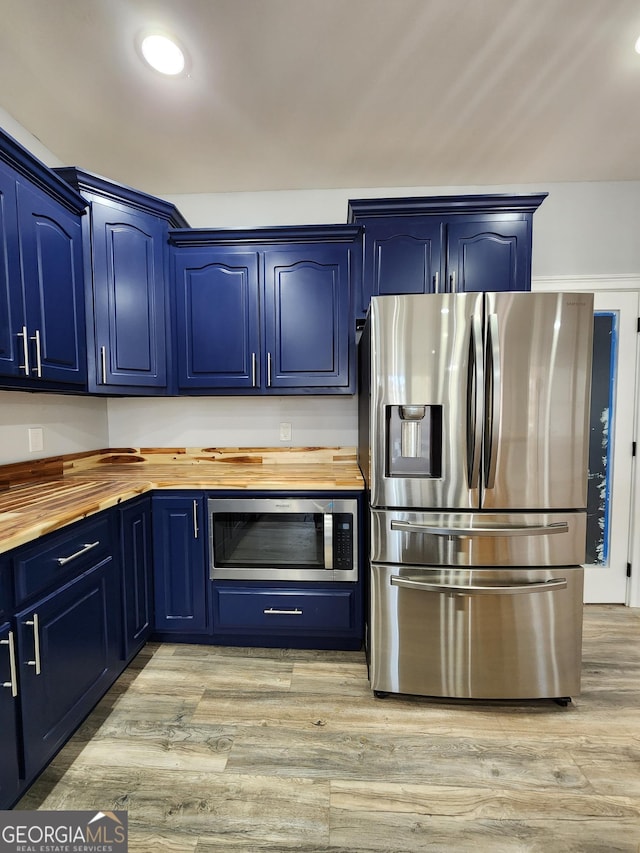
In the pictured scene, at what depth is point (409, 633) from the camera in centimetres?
173

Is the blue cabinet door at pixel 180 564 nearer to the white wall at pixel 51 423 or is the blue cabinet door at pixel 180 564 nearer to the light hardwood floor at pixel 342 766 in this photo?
the light hardwood floor at pixel 342 766

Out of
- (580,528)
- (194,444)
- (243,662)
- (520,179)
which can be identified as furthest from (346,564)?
(520,179)

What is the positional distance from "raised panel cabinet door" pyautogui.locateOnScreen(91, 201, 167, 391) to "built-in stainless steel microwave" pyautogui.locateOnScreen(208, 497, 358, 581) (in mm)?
916

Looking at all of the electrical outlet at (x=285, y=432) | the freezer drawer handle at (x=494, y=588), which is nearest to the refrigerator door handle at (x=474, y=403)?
the freezer drawer handle at (x=494, y=588)

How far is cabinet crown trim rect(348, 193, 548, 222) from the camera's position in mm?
2076

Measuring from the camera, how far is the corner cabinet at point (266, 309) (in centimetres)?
227

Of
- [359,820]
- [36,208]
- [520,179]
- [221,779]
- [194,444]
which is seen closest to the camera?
[359,820]

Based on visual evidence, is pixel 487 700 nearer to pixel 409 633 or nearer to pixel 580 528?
pixel 409 633

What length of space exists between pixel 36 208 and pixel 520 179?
2.80 metres

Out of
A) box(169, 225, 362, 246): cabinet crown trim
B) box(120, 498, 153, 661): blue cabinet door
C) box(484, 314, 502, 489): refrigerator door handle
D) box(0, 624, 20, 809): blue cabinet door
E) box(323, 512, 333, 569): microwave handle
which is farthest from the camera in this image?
box(169, 225, 362, 246): cabinet crown trim

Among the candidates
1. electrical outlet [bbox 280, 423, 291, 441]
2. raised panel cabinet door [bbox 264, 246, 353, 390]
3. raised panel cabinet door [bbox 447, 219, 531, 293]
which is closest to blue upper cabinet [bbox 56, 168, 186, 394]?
raised panel cabinet door [bbox 264, 246, 353, 390]

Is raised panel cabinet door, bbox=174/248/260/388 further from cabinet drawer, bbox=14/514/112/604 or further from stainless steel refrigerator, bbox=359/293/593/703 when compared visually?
cabinet drawer, bbox=14/514/112/604

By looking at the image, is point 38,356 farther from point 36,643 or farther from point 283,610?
point 283,610

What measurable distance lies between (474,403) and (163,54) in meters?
2.09
